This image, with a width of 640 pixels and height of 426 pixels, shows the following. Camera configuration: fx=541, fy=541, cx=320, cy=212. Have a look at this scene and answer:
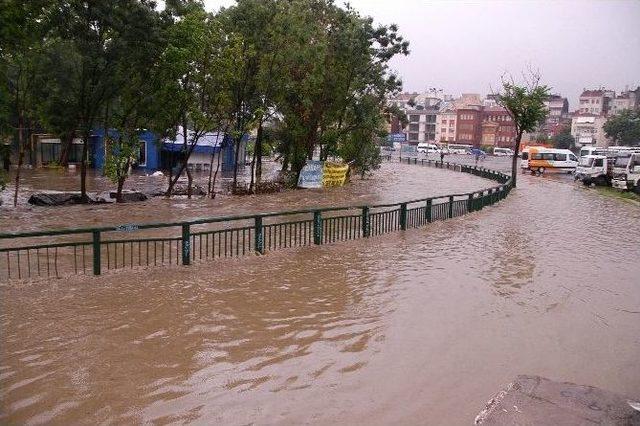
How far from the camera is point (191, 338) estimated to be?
745 cm

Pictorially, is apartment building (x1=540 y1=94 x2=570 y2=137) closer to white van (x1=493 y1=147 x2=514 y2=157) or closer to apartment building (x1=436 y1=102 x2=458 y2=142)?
apartment building (x1=436 y1=102 x2=458 y2=142)

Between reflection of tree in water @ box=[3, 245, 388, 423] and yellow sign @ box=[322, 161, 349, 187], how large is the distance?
21.6m

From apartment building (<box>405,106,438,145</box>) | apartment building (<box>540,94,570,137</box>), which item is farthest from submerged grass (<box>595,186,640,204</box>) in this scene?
apartment building (<box>540,94,570,137</box>)

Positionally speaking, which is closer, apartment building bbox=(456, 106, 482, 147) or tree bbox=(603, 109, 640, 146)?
tree bbox=(603, 109, 640, 146)

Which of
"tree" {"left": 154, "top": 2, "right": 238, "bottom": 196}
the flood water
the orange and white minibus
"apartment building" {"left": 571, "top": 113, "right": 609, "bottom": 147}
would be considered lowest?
the flood water

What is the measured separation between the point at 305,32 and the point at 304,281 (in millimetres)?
17967

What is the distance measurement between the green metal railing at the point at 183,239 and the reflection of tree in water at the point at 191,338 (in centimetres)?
82

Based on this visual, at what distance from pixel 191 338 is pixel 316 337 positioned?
1.74m

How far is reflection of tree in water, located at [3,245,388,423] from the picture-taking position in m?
5.87

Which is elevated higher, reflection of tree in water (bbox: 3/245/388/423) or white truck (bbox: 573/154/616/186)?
white truck (bbox: 573/154/616/186)

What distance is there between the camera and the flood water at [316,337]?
228 inches

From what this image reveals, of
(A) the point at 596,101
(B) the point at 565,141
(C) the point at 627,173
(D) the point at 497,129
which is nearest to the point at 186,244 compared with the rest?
(C) the point at 627,173

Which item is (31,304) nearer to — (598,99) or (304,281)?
(304,281)

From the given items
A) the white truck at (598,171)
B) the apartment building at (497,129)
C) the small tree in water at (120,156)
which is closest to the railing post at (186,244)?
the small tree in water at (120,156)
